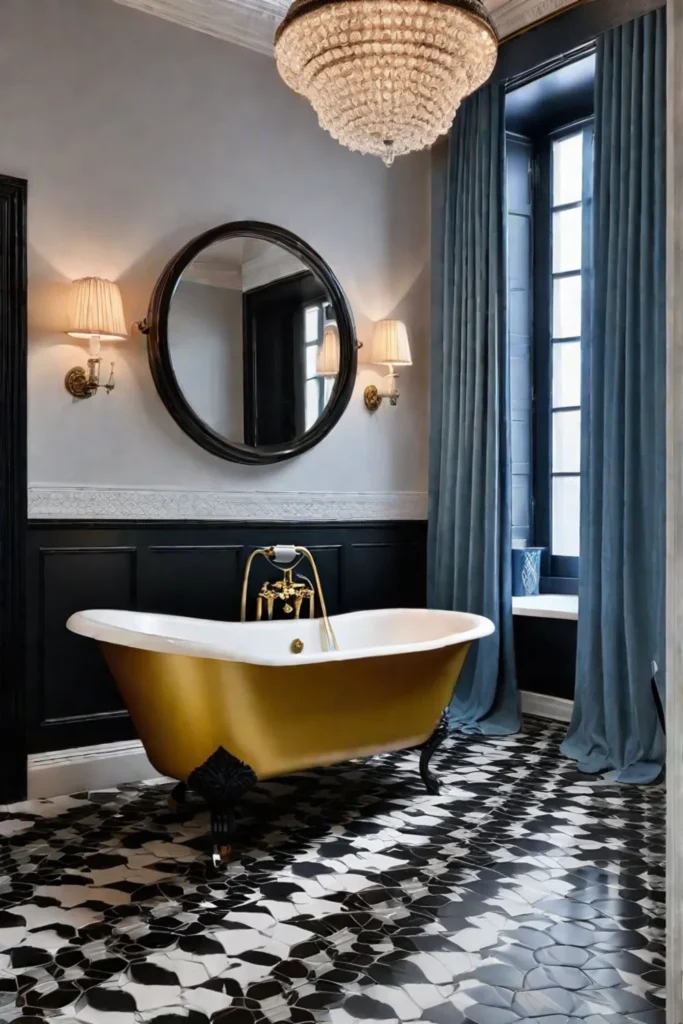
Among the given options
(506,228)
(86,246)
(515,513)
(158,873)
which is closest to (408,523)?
(515,513)

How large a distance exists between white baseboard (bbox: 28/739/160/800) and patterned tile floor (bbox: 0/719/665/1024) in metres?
0.08

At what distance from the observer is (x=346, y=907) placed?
2398 mm

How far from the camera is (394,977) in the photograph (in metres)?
2.03

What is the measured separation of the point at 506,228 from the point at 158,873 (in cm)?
318

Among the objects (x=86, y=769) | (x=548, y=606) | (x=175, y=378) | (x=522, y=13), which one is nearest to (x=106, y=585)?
(x=86, y=769)

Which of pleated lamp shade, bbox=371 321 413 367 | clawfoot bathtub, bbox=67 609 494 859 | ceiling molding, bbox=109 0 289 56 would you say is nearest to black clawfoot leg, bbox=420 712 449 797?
clawfoot bathtub, bbox=67 609 494 859

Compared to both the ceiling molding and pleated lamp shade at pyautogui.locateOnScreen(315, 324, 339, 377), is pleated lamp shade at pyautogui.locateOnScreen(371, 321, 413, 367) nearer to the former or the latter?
pleated lamp shade at pyautogui.locateOnScreen(315, 324, 339, 377)

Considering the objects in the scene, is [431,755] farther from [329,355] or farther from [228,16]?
[228,16]

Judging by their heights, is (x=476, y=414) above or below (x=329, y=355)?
below

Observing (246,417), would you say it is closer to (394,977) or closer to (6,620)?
(6,620)

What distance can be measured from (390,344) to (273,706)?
210 centimetres

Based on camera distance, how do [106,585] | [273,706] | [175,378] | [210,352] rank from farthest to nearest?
[210,352], [175,378], [106,585], [273,706]

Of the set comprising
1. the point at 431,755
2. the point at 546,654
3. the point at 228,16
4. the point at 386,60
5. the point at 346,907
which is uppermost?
the point at 228,16

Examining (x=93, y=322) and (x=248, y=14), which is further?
(x=248, y=14)
